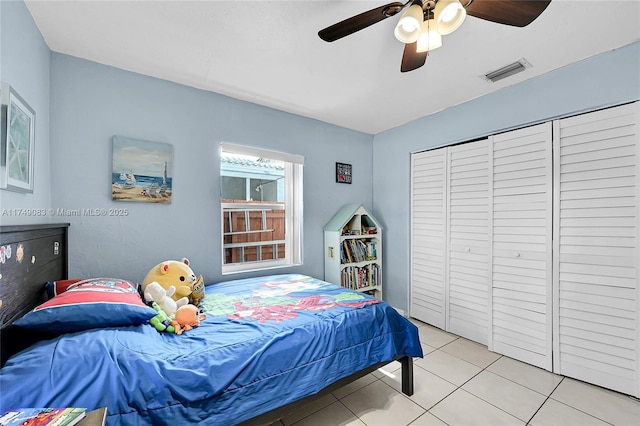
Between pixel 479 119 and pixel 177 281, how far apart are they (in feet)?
10.1

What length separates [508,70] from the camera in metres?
2.18

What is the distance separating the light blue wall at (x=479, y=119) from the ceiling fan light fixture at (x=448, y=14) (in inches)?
61.7

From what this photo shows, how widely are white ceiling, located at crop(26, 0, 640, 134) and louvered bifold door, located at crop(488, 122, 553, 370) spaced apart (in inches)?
25.3

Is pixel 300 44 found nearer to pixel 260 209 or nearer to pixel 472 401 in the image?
pixel 260 209

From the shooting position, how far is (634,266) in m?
1.85

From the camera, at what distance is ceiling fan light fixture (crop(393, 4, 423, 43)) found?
1.27 meters

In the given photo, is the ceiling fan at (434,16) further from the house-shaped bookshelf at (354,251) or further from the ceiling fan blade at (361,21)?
the house-shaped bookshelf at (354,251)

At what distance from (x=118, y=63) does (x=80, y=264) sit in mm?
1551

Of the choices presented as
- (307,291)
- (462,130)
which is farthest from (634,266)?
(307,291)

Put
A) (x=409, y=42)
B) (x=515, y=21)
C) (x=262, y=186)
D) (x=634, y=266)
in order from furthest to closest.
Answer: (x=262, y=186) → (x=634, y=266) → (x=409, y=42) → (x=515, y=21)

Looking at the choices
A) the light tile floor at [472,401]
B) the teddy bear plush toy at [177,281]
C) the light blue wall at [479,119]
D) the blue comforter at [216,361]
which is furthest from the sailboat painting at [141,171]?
the light blue wall at [479,119]

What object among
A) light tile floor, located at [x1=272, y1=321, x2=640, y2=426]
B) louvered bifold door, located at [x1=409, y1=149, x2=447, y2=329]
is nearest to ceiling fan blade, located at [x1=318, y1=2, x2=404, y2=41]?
louvered bifold door, located at [x1=409, y1=149, x2=447, y2=329]

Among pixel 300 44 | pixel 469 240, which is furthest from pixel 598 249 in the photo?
pixel 300 44

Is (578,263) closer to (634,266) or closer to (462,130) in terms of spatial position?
(634,266)
